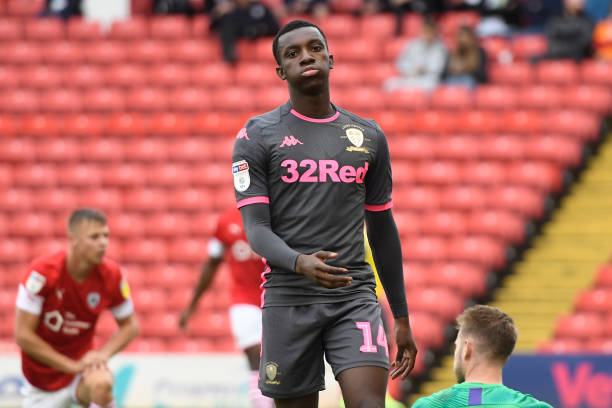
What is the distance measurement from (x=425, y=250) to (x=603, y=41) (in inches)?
182

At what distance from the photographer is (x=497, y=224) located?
1215cm

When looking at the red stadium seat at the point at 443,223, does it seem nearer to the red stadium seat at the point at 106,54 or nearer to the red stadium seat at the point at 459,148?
the red stadium seat at the point at 459,148

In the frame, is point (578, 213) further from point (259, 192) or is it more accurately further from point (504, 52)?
point (259, 192)

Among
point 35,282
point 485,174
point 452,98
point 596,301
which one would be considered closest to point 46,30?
point 452,98

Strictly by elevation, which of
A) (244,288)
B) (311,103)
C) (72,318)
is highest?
(311,103)

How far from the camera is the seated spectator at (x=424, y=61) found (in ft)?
45.6

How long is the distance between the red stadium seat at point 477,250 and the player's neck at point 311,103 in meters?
7.93

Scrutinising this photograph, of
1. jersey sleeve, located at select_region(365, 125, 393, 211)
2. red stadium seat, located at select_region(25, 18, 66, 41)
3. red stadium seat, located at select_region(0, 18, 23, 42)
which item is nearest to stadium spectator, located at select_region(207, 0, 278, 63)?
red stadium seat, located at select_region(25, 18, 66, 41)

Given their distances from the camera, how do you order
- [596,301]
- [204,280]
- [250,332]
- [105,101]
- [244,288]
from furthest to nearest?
1. [105,101]
2. [596,301]
3. [204,280]
4. [244,288]
5. [250,332]

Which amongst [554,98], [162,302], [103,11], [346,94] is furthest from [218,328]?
[103,11]

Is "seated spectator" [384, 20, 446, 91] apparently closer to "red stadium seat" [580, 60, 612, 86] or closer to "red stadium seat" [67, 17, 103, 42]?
"red stadium seat" [580, 60, 612, 86]

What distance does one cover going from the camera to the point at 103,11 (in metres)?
17.8

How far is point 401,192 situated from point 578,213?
2.20 metres

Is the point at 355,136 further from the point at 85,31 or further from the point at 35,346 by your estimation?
the point at 85,31
